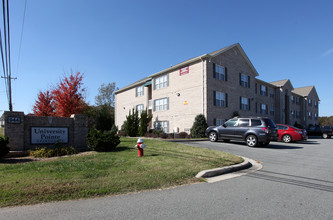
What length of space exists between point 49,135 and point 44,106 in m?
14.7

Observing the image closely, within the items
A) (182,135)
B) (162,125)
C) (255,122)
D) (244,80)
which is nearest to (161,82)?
(162,125)

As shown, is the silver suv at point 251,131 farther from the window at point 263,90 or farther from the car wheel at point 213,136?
the window at point 263,90

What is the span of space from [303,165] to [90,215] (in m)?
7.53

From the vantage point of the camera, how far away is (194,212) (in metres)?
3.48

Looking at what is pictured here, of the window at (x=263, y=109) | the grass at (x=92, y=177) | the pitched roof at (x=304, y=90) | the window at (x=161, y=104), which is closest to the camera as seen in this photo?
the grass at (x=92, y=177)

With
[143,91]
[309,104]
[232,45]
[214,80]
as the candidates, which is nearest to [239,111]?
[214,80]

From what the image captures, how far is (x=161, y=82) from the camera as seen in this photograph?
2416 cm

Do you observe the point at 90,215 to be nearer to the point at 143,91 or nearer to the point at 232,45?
the point at 232,45

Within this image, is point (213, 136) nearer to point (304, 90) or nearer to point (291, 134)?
point (291, 134)

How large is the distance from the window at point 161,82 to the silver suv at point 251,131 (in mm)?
10629

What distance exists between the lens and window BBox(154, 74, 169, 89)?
76.9ft

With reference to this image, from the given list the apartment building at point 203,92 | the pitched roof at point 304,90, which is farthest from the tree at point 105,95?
the pitched roof at point 304,90

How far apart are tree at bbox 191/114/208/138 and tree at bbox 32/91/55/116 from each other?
15.0 metres

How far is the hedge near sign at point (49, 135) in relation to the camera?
29.5 ft
